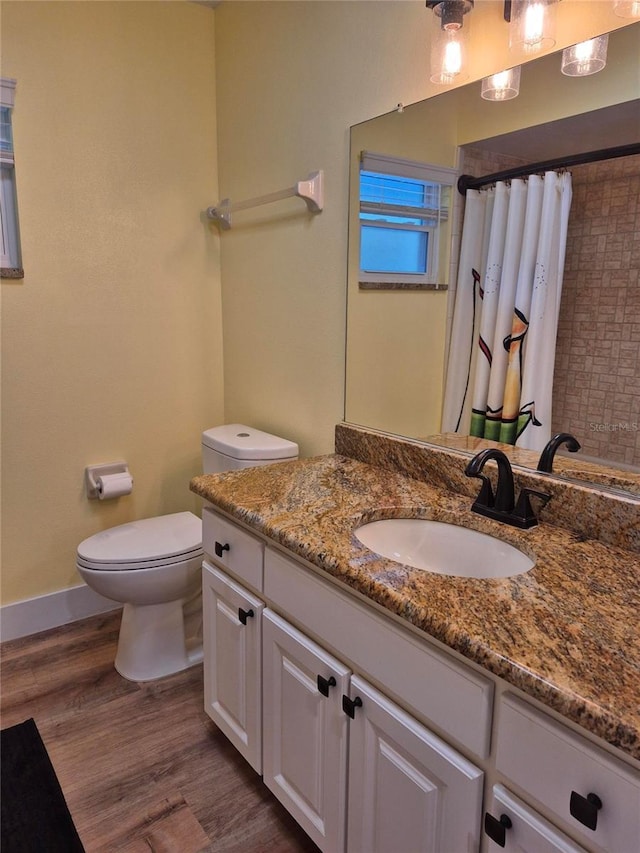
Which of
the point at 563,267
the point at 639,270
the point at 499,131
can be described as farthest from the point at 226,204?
the point at 639,270

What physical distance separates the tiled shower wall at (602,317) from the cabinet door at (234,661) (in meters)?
0.88

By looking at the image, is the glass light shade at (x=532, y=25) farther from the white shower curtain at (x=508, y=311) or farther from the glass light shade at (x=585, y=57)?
the white shower curtain at (x=508, y=311)

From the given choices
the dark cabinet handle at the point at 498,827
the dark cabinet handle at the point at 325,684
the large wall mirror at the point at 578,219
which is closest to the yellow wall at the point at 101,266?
the large wall mirror at the point at 578,219

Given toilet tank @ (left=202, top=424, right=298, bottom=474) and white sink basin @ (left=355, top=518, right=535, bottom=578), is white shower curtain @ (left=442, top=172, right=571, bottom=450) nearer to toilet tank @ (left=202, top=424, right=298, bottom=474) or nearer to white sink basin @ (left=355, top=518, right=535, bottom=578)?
white sink basin @ (left=355, top=518, right=535, bottom=578)

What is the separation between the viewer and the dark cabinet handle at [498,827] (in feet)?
2.82

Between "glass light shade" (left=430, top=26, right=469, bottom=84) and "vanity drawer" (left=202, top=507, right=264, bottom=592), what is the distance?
1266 mm

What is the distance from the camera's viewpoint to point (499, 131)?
55.4 inches

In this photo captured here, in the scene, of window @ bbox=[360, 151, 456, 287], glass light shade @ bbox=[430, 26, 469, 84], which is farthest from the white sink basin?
glass light shade @ bbox=[430, 26, 469, 84]

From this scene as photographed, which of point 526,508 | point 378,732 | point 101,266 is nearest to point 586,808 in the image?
point 378,732

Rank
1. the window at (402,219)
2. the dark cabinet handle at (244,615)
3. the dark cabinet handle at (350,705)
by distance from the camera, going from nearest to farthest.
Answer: the dark cabinet handle at (350,705) < the dark cabinet handle at (244,615) < the window at (402,219)

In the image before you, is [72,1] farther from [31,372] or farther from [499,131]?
[499,131]

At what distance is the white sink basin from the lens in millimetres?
1272

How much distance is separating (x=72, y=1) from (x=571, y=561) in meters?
2.46

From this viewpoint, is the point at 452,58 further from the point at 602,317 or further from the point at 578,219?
the point at 602,317
